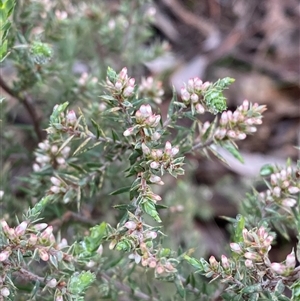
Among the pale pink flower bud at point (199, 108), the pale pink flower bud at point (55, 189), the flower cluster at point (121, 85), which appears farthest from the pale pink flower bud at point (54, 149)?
the pale pink flower bud at point (199, 108)

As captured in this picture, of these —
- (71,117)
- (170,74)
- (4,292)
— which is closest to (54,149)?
(71,117)

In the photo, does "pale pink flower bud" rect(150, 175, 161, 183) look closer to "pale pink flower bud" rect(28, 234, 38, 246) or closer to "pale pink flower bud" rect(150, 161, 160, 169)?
"pale pink flower bud" rect(150, 161, 160, 169)

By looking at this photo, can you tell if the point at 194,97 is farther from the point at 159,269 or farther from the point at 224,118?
the point at 159,269

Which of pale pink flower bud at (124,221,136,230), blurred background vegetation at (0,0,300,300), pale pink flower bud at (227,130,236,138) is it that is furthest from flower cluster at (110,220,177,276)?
blurred background vegetation at (0,0,300,300)

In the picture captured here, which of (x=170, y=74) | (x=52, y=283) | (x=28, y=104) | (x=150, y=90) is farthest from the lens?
(x=170, y=74)

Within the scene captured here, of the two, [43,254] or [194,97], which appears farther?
[194,97]

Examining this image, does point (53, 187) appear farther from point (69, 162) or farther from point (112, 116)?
point (112, 116)
